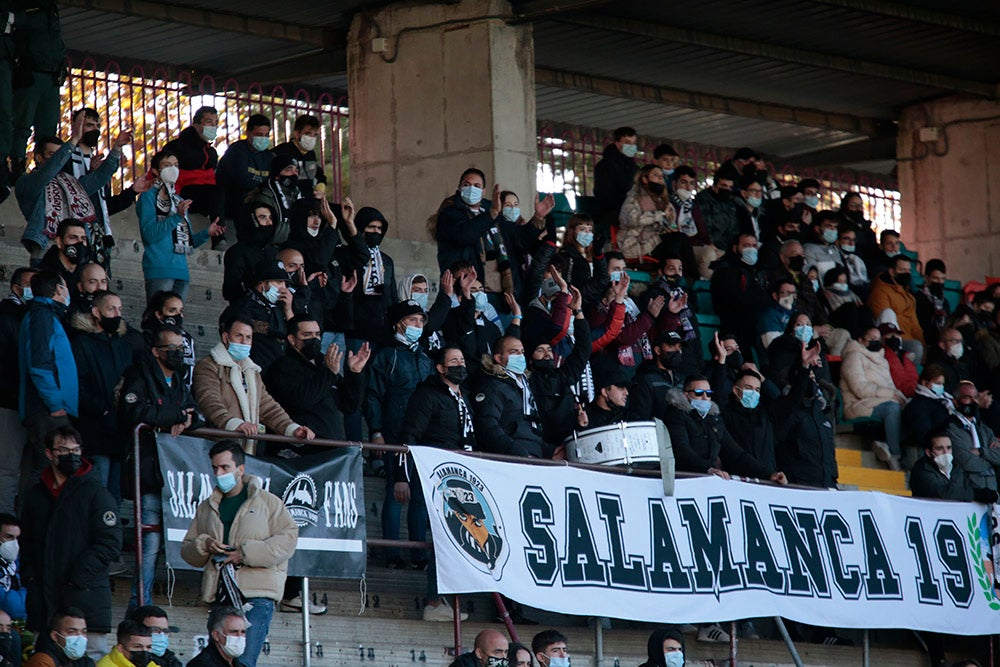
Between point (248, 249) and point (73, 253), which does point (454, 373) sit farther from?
point (73, 253)

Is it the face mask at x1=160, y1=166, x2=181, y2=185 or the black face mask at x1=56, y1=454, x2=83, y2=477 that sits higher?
the face mask at x1=160, y1=166, x2=181, y2=185

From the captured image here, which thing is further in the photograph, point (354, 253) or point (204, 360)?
point (354, 253)

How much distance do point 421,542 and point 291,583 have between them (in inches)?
36.2

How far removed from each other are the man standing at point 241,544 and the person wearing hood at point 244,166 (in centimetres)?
512

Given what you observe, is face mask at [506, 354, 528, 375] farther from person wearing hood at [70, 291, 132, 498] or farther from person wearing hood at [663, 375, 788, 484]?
person wearing hood at [70, 291, 132, 498]

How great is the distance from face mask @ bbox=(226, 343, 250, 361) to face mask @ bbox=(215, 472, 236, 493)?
143 centimetres

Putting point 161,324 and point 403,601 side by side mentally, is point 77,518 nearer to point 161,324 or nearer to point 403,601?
point 161,324

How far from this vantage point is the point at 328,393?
479 inches

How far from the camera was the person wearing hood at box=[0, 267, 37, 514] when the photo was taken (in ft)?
37.3

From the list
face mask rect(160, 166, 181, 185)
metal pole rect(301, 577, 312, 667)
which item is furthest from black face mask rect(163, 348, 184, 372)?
face mask rect(160, 166, 181, 185)

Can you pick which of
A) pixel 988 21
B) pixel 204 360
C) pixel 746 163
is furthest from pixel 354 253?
pixel 988 21

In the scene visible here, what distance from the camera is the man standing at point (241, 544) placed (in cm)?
1022

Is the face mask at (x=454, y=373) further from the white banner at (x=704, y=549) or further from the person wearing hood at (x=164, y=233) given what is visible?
the person wearing hood at (x=164, y=233)

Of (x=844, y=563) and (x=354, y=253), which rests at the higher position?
(x=354, y=253)
